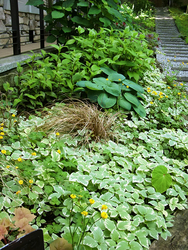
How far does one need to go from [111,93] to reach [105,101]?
0.11 metres

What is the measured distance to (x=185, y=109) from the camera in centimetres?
303

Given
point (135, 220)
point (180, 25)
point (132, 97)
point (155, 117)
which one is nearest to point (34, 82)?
point (132, 97)

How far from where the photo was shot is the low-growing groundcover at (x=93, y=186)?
4.07 feet

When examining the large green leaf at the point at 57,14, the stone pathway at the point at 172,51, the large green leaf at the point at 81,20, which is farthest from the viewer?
the stone pathway at the point at 172,51

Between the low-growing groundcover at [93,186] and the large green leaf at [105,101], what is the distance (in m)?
0.38

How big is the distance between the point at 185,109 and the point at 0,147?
2.45m

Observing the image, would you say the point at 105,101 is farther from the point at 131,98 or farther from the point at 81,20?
the point at 81,20

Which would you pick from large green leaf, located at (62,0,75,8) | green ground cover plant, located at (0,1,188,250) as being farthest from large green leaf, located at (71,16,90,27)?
green ground cover plant, located at (0,1,188,250)

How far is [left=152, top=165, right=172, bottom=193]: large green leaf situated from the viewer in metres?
1.59

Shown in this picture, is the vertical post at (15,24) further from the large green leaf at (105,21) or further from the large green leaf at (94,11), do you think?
the large green leaf at (105,21)

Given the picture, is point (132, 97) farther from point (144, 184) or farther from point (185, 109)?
point (144, 184)

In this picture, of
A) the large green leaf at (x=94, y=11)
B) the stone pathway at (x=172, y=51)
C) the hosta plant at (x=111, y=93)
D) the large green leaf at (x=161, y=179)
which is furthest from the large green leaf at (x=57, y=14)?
the large green leaf at (x=161, y=179)

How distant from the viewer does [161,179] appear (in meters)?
1.61

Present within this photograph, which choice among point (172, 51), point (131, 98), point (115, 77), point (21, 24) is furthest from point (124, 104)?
point (172, 51)
